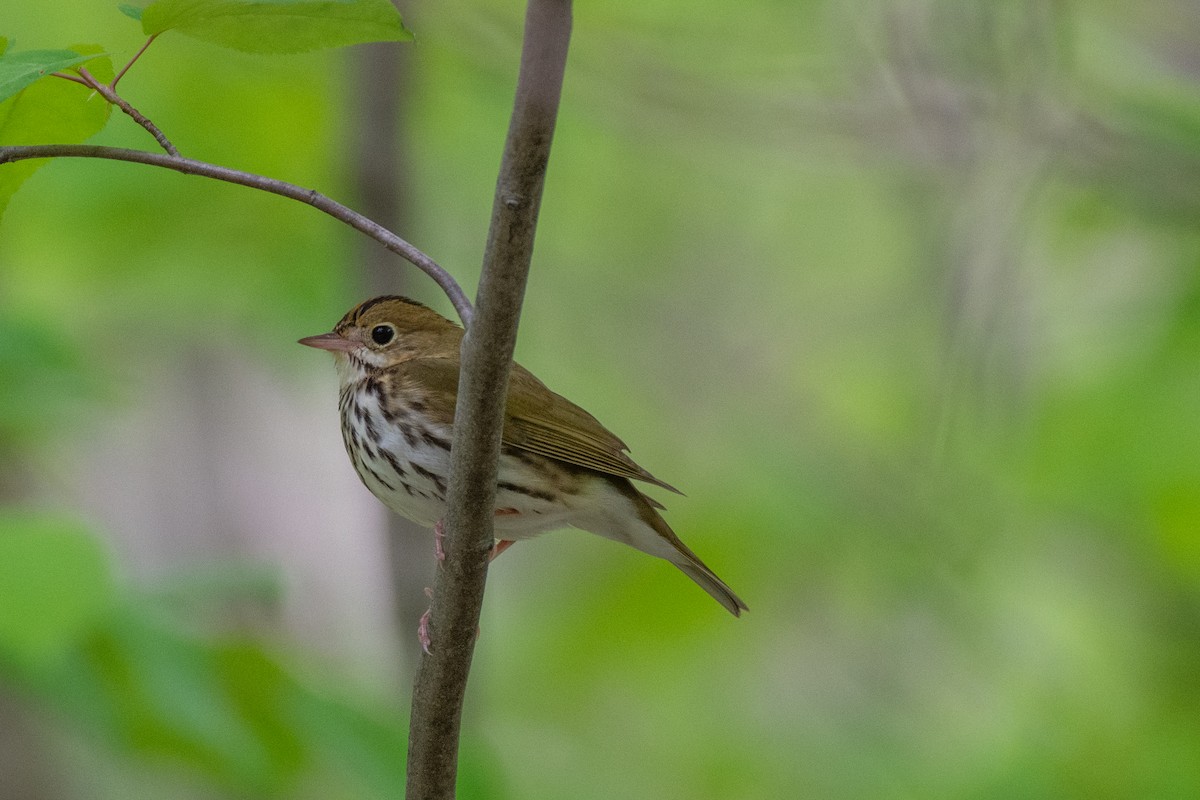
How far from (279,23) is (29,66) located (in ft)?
0.91

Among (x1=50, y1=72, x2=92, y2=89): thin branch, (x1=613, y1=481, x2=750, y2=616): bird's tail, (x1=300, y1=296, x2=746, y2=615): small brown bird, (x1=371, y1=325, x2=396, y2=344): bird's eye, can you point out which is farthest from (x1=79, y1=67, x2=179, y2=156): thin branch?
(x1=371, y1=325, x2=396, y2=344): bird's eye

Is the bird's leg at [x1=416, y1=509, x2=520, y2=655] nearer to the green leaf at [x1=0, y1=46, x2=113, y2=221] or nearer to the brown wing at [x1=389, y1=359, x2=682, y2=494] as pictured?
the brown wing at [x1=389, y1=359, x2=682, y2=494]

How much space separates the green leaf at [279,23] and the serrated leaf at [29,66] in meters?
0.11

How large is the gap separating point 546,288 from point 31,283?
261 cm

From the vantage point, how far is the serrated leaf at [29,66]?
140cm

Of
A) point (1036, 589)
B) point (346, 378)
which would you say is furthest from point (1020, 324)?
point (346, 378)

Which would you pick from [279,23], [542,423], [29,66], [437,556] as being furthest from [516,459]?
[29,66]

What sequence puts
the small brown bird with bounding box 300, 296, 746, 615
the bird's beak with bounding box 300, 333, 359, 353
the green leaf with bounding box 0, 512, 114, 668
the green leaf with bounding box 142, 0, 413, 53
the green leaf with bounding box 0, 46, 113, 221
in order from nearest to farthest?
the green leaf with bounding box 142, 0, 413, 53 < the green leaf with bounding box 0, 46, 113, 221 < the green leaf with bounding box 0, 512, 114, 668 < the small brown bird with bounding box 300, 296, 746, 615 < the bird's beak with bounding box 300, 333, 359, 353

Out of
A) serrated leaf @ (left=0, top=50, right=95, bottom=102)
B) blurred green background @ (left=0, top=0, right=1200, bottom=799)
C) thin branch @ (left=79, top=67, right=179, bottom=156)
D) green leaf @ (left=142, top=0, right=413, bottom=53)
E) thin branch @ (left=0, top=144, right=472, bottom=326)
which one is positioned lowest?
blurred green background @ (left=0, top=0, right=1200, bottom=799)

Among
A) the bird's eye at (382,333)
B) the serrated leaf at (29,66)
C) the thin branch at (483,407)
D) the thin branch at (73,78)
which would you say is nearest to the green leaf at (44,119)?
the thin branch at (73,78)

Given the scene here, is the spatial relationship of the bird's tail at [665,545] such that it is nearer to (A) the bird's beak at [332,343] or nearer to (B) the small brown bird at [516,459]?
(B) the small brown bird at [516,459]

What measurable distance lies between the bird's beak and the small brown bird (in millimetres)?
17

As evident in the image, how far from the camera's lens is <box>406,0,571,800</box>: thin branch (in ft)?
4.58

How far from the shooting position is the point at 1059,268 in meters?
5.37
